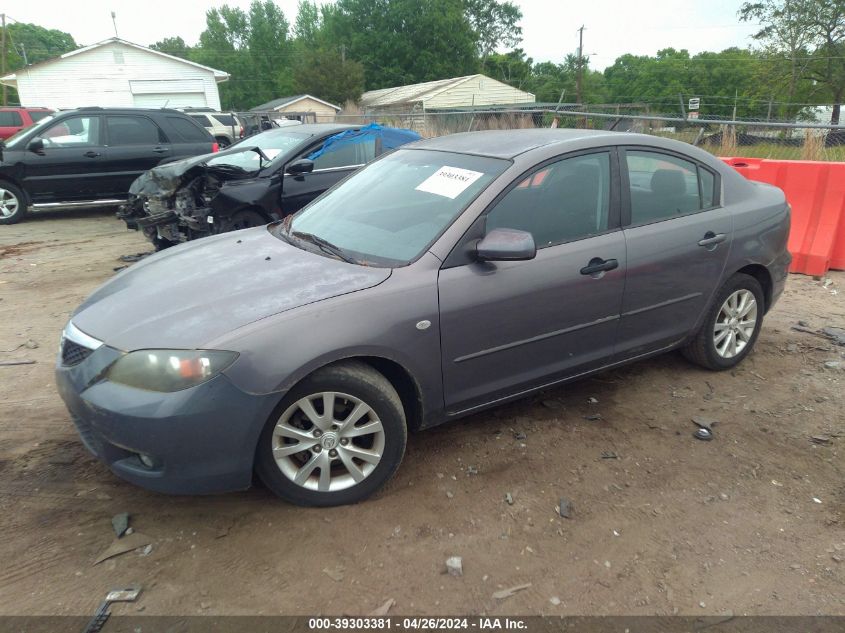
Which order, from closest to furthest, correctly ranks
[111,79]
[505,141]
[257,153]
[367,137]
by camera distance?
[505,141] → [257,153] → [367,137] → [111,79]

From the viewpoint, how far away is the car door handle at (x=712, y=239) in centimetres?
388

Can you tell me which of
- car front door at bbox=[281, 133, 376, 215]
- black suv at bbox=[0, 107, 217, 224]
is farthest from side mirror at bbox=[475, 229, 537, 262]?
black suv at bbox=[0, 107, 217, 224]

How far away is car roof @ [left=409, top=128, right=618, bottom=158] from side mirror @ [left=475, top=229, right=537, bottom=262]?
2.02 ft

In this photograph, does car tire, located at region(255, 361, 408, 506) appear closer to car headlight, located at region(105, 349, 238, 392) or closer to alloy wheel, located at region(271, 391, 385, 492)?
alloy wheel, located at region(271, 391, 385, 492)

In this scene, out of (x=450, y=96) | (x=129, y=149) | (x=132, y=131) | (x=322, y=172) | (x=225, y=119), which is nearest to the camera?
(x=322, y=172)

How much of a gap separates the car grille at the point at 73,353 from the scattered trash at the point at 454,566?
1834 millimetres

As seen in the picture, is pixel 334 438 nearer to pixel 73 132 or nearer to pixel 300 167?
pixel 300 167

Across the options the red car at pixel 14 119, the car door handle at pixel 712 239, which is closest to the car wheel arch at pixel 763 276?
the car door handle at pixel 712 239

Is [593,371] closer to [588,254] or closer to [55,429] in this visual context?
[588,254]

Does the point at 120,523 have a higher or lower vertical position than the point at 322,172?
lower

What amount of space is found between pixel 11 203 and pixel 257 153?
5323 millimetres

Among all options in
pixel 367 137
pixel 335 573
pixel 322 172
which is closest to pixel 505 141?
pixel 335 573

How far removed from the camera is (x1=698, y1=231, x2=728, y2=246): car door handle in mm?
3878

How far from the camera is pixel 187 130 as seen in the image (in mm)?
10914
